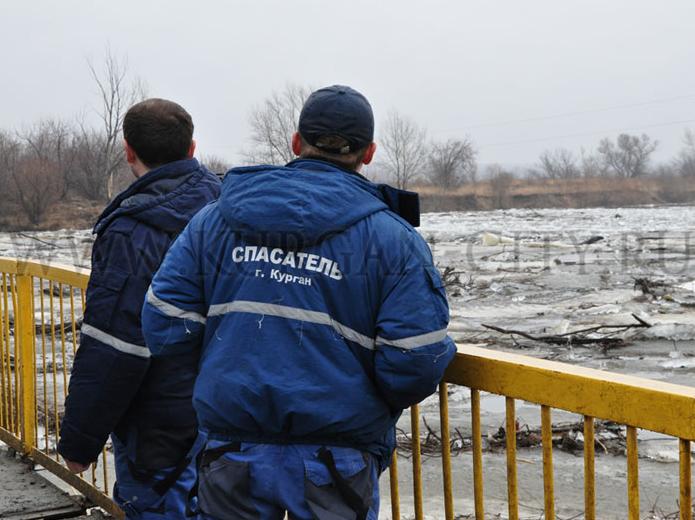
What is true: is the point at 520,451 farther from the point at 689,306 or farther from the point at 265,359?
the point at 689,306

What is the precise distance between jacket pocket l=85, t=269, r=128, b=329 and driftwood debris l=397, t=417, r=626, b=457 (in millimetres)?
3182

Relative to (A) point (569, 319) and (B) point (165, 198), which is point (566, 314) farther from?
(B) point (165, 198)

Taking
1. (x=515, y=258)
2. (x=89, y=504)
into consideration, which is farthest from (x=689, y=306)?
(x=89, y=504)

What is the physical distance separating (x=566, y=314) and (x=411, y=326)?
11.5 m

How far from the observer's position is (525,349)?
34.1 ft

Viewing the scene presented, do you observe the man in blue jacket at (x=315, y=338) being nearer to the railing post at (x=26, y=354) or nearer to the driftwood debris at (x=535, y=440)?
the railing post at (x=26, y=354)

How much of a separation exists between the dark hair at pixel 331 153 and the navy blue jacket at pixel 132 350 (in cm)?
88

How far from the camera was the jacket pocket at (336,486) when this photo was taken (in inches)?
79.1

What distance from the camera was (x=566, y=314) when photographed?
13.0 meters

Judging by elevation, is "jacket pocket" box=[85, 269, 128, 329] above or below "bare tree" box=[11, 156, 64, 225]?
below

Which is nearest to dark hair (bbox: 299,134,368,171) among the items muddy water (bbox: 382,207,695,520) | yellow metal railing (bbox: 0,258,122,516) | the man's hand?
the man's hand

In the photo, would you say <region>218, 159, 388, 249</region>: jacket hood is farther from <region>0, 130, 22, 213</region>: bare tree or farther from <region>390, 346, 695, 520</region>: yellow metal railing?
<region>0, 130, 22, 213</region>: bare tree

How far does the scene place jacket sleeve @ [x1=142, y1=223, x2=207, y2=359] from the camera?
2248mm

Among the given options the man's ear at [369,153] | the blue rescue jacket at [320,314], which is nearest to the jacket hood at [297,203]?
the blue rescue jacket at [320,314]
